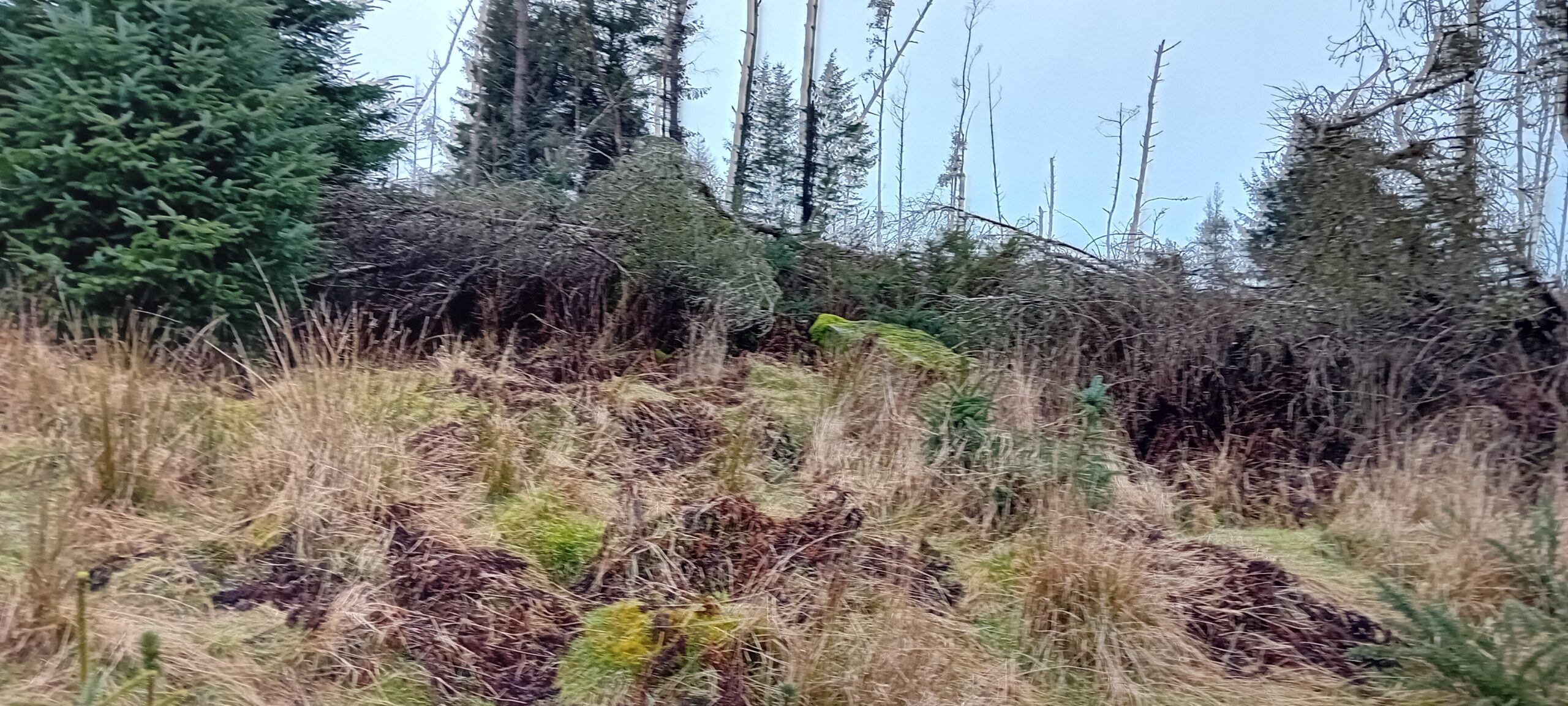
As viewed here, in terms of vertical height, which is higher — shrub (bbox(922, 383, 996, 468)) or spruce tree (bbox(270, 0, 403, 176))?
spruce tree (bbox(270, 0, 403, 176))

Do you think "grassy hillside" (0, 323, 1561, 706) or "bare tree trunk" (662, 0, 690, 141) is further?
"bare tree trunk" (662, 0, 690, 141)

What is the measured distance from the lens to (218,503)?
12.8ft

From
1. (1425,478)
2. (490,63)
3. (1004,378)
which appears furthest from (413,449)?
(490,63)

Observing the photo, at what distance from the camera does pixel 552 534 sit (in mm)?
4070

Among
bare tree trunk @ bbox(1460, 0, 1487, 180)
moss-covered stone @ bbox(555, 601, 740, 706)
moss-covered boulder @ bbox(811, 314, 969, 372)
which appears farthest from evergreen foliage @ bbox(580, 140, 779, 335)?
bare tree trunk @ bbox(1460, 0, 1487, 180)

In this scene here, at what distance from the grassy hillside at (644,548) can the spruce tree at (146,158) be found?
1.64 ft

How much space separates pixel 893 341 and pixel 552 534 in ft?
12.5

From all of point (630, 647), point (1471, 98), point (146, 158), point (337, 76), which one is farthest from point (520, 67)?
point (630, 647)

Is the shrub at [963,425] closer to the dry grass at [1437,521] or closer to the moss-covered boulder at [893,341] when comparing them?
the moss-covered boulder at [893,341]

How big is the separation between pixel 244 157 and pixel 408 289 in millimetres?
2085

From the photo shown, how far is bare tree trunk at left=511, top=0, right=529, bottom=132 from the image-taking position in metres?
13.5

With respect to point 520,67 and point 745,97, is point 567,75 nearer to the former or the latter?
point 520,67

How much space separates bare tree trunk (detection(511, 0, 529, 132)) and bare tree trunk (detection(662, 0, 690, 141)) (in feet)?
8.61

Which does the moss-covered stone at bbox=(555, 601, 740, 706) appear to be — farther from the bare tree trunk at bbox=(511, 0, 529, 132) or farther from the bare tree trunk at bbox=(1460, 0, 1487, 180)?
the bare tree trunk at bbox=(511, 0, 529, 132)
